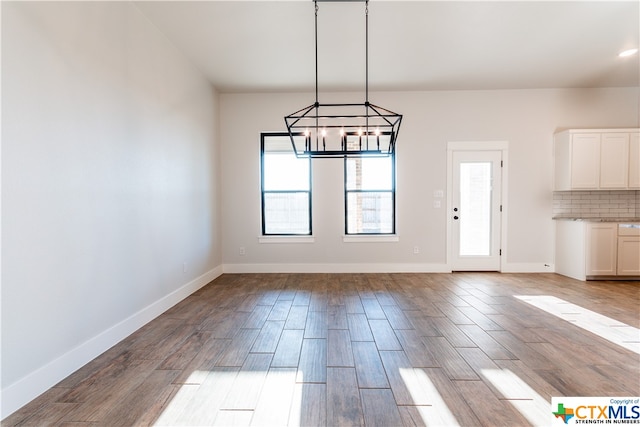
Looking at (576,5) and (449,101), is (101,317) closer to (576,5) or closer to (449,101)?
(576,5)

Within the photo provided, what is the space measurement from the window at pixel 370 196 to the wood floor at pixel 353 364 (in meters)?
1.75

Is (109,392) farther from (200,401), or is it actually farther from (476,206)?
(476,206)

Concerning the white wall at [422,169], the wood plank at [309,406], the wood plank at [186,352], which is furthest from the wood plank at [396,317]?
the white wall at [422,169]

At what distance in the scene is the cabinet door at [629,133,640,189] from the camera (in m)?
4.99

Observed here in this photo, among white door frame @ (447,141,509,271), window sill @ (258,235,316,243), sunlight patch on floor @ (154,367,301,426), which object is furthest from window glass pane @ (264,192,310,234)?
sunlight patch on floor @ (154,367,301,426)

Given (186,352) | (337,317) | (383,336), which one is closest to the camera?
(186,352)

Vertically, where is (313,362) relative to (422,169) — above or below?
below

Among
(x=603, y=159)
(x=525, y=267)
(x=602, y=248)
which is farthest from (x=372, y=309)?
(x=603, y=159)

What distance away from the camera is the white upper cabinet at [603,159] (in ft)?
16.4

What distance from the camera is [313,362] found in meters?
2.41

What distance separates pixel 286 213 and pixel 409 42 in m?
3.23

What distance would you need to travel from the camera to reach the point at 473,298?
407 cm

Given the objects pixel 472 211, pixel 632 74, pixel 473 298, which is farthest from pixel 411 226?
pixel 632 74

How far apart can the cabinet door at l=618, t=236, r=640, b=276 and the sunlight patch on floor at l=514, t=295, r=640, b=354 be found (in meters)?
1.81
